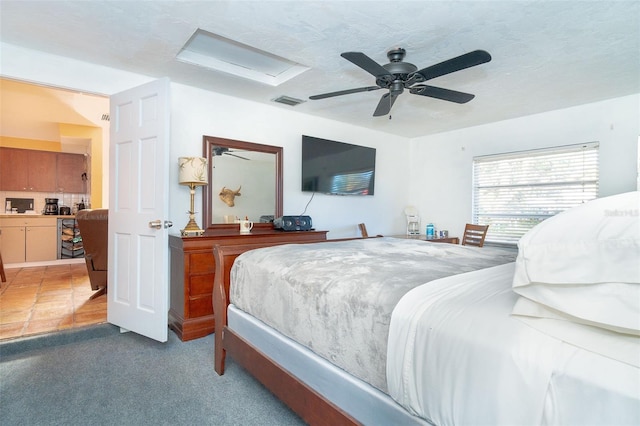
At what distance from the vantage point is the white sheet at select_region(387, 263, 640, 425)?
2.16ft

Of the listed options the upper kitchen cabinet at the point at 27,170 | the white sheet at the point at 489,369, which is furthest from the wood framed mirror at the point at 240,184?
the upper kitchen cabinet at the point at 27,170

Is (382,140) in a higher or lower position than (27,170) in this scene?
higher

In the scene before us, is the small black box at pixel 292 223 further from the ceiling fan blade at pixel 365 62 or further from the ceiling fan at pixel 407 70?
the ceiling fan blade at pixel 365 62

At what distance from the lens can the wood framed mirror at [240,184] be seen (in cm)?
354

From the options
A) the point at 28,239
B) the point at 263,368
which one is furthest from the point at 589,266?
the point at 28,239

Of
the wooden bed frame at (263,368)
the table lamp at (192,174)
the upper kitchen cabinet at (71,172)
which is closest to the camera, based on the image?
the wooden bed frame at (263,368)

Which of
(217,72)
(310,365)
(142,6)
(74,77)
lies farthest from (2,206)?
(310,365)

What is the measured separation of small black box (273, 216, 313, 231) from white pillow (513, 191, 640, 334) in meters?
2.98

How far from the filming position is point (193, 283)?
2.95 metres

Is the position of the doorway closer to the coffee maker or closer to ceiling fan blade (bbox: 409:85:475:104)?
ceiling fan blade (bbox: 409:85:475:104)

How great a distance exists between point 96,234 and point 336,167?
311cm

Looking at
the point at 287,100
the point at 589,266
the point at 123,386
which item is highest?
the point at 287,100

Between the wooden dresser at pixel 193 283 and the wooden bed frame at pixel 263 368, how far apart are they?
2.37ft

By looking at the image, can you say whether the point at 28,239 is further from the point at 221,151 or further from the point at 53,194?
the point at 221,151
